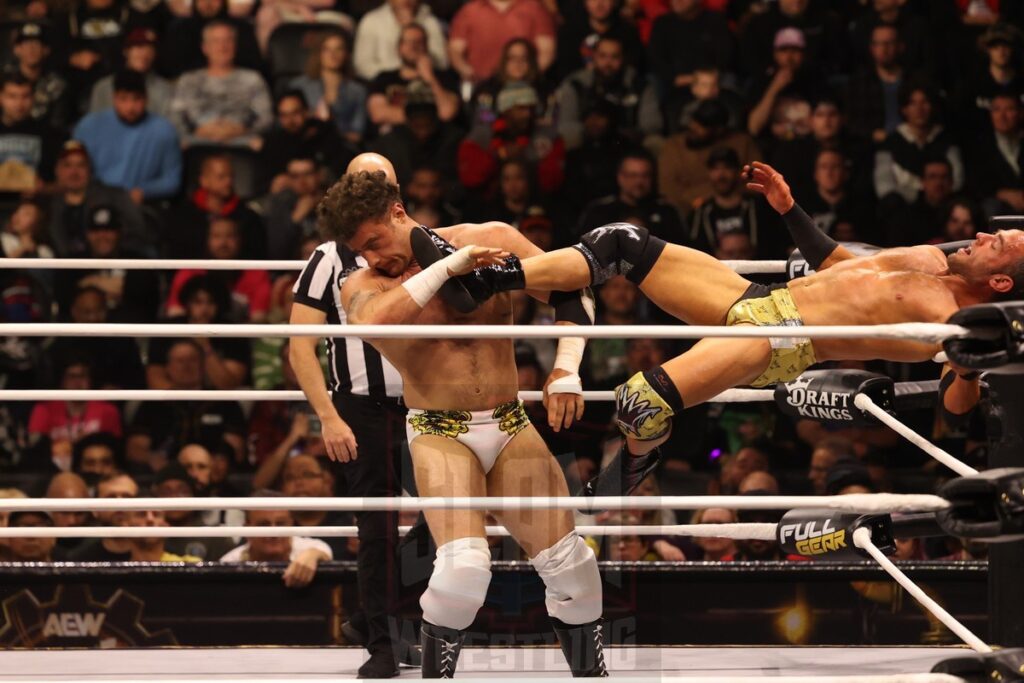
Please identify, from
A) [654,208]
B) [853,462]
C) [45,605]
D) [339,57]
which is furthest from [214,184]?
[853,462]

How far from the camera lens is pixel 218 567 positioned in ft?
12.7

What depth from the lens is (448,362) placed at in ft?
9.78

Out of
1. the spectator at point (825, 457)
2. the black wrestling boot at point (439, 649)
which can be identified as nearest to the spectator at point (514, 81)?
the spectator at point (825, 457)

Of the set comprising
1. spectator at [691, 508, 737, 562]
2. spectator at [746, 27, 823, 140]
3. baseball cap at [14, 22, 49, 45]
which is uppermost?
baseball cap at [14, 22, 49, 45]

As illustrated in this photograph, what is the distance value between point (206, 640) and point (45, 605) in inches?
18.7

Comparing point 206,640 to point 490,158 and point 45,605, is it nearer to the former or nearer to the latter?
point 45,605

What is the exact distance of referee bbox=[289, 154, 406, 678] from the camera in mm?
3396

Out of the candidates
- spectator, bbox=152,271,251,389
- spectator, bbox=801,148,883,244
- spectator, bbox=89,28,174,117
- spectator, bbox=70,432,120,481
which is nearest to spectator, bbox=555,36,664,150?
spectator, bbox=801,148,883,244

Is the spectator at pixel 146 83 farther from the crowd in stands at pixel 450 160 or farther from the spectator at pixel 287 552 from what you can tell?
the spectator at pixel 287 552

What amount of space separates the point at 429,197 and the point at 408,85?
695mm

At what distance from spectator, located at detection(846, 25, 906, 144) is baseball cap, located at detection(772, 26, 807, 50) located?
0.90 feet

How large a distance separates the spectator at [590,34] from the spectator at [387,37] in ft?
1.79

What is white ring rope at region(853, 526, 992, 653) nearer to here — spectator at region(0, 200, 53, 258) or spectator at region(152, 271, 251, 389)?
spectator at region(152, 271, 251, 389)

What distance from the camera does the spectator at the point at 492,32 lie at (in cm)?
607
